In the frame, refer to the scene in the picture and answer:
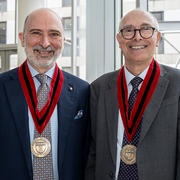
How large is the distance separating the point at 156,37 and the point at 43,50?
2.81 feet

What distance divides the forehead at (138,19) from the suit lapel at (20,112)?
92 centimetres

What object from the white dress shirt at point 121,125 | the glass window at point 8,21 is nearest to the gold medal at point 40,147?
the white dress shirt at point 121,125

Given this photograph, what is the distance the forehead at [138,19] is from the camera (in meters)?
1.91

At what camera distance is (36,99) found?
1920 mm

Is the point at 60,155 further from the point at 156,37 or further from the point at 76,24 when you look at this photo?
the point at 76,24

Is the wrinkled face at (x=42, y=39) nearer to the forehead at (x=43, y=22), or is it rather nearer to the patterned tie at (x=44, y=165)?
the forehead at (x=43, y=22)

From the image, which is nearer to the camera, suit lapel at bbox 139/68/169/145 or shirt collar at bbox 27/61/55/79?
suit lapel at bbox 139/68/169/145

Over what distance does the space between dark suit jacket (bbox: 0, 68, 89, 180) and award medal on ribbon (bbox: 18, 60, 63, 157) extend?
1.5 inches

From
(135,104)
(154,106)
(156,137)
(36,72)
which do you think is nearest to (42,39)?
(36,72)

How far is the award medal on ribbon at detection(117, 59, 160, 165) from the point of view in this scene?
5.69 feet

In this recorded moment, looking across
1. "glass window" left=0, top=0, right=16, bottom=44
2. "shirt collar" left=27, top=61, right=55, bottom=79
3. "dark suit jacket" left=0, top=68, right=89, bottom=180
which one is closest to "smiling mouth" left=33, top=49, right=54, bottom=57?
"shirt collar" left=27, top=61, right=55, bottom=79

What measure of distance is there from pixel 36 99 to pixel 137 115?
729mm

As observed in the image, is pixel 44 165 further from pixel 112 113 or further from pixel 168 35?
pixel 168 35

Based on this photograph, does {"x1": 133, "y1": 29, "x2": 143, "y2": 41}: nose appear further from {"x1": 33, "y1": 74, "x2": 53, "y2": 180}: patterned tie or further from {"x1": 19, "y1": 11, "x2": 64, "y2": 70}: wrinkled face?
{"x1": 33, "y1": 74, "x2": 53, "y2": 180}: patterned tie
